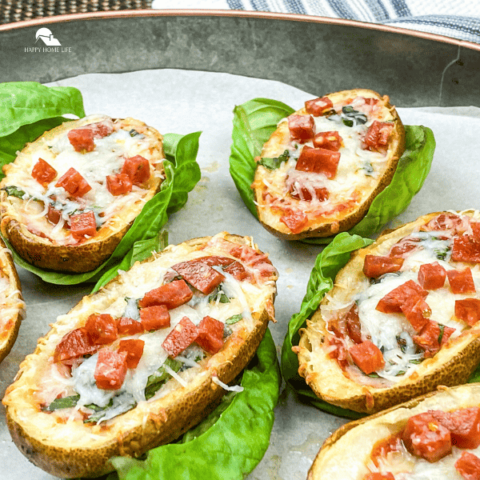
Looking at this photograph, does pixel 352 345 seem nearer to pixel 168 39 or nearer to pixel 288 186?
pixel 288 186

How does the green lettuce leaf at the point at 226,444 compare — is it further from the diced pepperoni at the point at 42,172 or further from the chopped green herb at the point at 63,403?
the diced pepperoni at the point at 42,172

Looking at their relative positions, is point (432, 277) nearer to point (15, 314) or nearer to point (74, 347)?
point (74, 347)

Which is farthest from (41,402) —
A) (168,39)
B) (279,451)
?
(168,39)

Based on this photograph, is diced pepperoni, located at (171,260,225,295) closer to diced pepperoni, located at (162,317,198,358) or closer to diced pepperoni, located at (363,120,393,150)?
diced pepperoni, located at (162,317,198,358)

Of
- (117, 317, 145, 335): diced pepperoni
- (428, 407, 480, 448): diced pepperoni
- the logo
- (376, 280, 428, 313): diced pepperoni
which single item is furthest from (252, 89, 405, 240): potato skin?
the logo

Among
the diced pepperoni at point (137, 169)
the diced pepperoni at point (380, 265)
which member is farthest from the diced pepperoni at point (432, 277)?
the diced pepperoni at point (137, 169)
